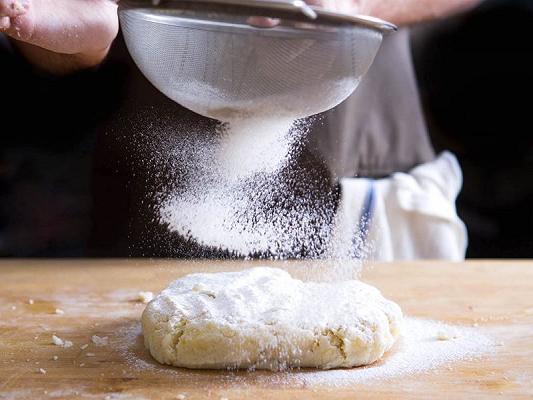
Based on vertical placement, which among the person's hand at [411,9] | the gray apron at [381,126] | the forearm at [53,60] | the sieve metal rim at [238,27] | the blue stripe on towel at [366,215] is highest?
the person's hand at [411,9]

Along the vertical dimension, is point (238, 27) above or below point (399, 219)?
above

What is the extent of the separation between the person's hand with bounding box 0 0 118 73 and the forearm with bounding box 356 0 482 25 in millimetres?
737

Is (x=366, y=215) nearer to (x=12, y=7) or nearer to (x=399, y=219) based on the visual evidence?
(x=399, y=219)

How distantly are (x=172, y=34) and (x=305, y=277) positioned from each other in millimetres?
696

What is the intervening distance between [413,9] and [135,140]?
95 cm

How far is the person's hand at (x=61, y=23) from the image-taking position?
1190 millimetres

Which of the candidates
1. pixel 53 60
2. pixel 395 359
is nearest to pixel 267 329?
pixel 395 359

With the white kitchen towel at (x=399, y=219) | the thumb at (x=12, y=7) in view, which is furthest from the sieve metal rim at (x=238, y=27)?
the white kitchen towel at (x=399, y=219)

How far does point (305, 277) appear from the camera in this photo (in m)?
1.66

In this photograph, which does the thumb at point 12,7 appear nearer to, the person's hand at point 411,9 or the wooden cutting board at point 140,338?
the wooden cutting board at point 140,338

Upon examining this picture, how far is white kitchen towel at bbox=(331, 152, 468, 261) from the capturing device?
1923 millimetres

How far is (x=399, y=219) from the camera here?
1966 mm

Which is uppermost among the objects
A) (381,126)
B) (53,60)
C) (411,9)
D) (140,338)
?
(411,9)

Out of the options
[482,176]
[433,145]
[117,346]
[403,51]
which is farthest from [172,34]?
[482,176]
